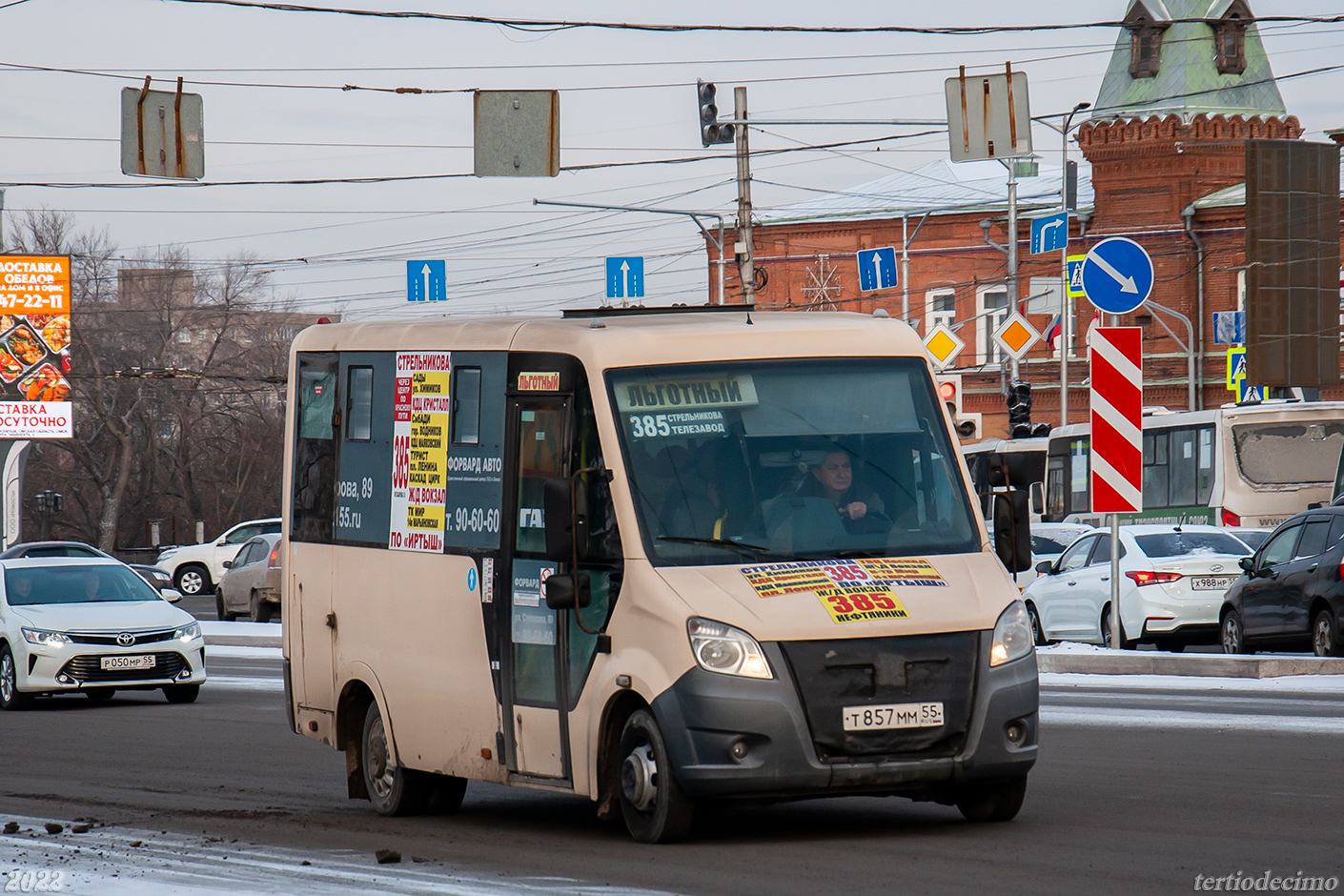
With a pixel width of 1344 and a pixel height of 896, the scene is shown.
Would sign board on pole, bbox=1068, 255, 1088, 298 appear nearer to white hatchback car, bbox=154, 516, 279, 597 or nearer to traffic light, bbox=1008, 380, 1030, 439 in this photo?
traffic light, bbox=1008, 380, 1030, 439

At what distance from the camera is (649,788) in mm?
8477

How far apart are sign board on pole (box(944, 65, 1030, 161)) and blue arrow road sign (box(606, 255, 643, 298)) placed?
16.2 meters

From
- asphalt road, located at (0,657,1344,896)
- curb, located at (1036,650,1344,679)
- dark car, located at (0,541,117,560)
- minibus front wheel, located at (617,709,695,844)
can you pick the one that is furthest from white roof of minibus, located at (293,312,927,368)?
dark car, located at (0,541,117,560)

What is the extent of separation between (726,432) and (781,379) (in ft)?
1.28

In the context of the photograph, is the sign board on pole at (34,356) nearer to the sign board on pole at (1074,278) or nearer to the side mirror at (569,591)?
the sign board on pole at (1074,278)

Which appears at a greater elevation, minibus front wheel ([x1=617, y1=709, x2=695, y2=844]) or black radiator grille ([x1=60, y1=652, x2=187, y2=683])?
minibus front wheel ([x1=617, y1=709, x2=695, y2=844])

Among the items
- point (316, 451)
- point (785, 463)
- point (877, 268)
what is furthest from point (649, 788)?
point (877, 268)

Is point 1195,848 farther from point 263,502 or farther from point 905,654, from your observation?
point 263,502

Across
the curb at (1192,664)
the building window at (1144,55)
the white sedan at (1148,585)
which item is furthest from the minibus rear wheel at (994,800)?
the building window at (1144,55)

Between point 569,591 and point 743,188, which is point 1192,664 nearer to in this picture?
point 569,591

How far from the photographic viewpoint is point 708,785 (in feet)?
26.7

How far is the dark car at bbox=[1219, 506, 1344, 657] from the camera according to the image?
64.6 feet

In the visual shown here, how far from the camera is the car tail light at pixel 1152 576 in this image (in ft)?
73.5

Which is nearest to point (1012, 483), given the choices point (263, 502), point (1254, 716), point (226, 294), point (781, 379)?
point (781, 379)
